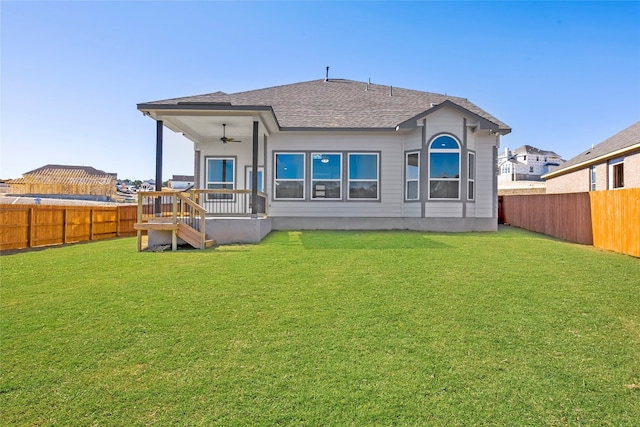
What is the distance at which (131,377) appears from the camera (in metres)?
2.82

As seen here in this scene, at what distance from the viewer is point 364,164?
12.7 metres

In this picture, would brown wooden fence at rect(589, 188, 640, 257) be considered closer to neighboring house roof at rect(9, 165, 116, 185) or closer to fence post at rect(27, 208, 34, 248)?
fence post at rect(27, 208, 34, 248)

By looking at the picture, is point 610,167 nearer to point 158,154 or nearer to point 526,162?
point 158,154

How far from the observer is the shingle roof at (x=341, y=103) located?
12.7 m

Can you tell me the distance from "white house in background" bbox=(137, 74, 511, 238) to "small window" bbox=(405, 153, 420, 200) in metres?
0.04

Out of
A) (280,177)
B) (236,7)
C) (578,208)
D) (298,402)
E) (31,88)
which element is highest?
(236,7)

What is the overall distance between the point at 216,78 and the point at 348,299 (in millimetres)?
16405

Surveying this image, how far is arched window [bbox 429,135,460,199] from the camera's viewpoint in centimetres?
1180

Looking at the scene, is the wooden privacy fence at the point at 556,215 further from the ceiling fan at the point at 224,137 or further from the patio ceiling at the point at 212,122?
the ceiling fan at the point at 224,137

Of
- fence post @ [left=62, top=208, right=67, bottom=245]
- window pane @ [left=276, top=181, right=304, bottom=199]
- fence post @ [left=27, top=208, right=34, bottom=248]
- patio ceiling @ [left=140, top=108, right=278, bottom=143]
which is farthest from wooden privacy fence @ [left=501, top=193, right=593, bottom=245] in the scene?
fence post @ [left=27, top=208, right=34, bottom=248]

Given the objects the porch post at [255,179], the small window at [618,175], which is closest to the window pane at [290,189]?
the porch post at [255,179]

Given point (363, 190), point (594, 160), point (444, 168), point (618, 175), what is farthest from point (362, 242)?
point (594, 160)

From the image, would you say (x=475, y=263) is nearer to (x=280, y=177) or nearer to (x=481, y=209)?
(x=481, y=209)

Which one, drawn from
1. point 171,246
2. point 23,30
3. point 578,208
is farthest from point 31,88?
point 578,208
